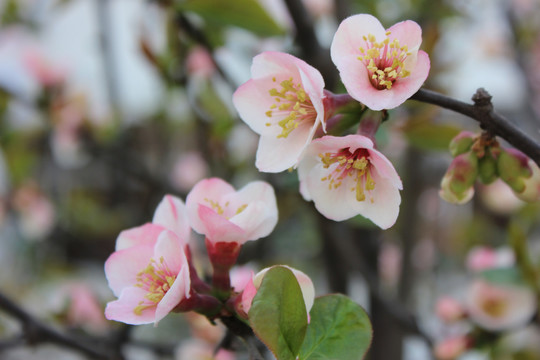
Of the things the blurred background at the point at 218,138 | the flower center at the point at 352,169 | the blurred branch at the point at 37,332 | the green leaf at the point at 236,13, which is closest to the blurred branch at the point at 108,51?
the blurred background at the point at 218,138

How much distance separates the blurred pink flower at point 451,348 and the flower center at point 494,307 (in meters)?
0.05

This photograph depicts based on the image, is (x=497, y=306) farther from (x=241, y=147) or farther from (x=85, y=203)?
(x=85, y=203)

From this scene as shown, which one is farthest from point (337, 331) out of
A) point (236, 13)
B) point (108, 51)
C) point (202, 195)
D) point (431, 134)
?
point (108, 51)

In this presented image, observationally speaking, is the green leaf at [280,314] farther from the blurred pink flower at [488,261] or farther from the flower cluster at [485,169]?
the blurred pink flower at [488,261]

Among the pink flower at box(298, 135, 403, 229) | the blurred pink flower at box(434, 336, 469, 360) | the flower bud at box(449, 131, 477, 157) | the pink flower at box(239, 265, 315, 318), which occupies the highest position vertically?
the flower bud at box(449, 131, 477, 157)

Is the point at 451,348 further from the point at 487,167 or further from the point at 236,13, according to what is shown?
the point at 236,13

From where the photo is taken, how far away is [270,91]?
369mm

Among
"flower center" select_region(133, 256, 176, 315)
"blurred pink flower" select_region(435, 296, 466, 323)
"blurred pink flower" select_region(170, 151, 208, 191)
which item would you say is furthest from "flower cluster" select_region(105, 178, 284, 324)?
"blurred pink flower" select_region(170, 151, 208, 191)

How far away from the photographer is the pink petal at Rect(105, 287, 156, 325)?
32 cm

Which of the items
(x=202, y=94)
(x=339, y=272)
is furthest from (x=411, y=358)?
(x=202, y=94)

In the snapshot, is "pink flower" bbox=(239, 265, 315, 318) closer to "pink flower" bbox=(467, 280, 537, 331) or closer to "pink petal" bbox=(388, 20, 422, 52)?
"pink petal" bbox=(388, 20, 422, 52)

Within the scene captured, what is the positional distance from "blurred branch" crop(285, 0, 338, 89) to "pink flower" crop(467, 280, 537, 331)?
0.34m

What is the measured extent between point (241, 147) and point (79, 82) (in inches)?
18.0

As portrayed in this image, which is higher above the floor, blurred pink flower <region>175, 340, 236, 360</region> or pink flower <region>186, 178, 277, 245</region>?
pink flower <region>186, 178, 277, 245</region>
